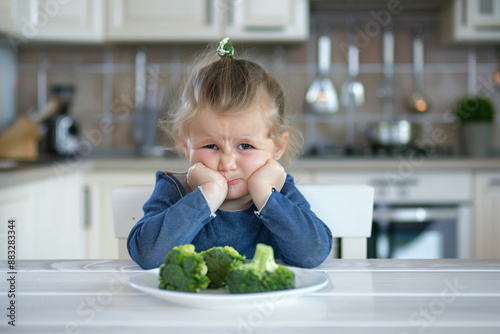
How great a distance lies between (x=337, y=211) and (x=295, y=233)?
0.20 meters

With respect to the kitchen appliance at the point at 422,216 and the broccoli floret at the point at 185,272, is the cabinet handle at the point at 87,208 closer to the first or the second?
the kitchen appliance at the point at 422,216

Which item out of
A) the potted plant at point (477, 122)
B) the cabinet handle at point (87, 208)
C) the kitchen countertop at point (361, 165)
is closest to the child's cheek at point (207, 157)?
the kitchen countertop at point (361, 165)

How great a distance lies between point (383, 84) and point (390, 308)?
256 centimetres

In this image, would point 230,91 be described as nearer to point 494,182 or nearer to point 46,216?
point 46,216

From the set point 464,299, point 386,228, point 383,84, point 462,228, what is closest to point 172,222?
point 464,299

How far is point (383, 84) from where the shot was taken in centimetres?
298

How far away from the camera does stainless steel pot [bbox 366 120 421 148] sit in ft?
8.82

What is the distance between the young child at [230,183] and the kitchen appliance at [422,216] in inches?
54.8

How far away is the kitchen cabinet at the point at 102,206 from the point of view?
2.41 meters

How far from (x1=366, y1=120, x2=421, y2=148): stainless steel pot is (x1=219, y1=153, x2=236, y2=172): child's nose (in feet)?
6.18

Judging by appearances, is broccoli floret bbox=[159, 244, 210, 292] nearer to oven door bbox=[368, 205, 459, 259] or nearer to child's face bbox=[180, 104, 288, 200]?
child's face bbox=[180, 104, 288, 200]

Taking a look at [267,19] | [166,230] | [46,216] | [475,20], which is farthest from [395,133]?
[166,230]

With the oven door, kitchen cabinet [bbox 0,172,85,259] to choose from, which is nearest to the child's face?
kitchen cabinet [bbox 0,172,85,259]

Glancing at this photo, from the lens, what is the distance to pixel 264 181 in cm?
94
